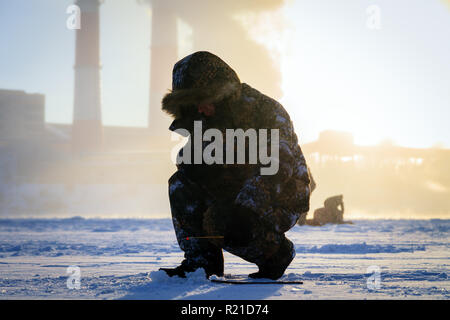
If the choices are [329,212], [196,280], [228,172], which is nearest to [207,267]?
[196,280]

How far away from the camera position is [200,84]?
2191mm

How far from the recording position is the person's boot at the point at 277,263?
2.24 m

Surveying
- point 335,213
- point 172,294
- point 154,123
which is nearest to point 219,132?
point 172,294

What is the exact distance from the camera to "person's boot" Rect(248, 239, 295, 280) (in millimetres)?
2242

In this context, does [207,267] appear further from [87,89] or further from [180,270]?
[87,89]

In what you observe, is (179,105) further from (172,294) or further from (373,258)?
(373,258)

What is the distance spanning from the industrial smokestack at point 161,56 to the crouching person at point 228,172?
26.5m

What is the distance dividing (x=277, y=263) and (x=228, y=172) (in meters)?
0.54

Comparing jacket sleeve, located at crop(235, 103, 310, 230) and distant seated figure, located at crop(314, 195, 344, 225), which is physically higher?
jacket sleeve, located at crop(235, 103, 310, 230)

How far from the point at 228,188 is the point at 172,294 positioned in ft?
1.88

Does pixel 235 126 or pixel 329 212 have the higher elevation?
pixel 235 126

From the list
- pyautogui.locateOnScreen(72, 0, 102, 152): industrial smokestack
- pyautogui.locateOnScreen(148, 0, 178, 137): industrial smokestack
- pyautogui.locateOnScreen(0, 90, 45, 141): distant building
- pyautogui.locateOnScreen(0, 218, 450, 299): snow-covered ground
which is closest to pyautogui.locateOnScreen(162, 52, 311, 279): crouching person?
pyautogui.locateOnScreen(0, 218, 450, 299): snow-covered ground

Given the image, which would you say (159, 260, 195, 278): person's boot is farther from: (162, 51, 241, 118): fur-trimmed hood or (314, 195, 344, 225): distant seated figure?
(314, 195, 344, 225): distant seated figure

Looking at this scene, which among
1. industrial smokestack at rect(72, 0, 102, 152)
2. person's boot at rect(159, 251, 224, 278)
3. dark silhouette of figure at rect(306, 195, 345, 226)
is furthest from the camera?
industrial smokestack at rect(72, 0, 102, 152)
